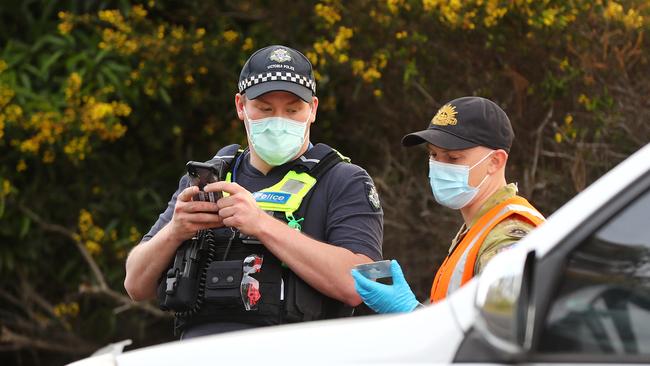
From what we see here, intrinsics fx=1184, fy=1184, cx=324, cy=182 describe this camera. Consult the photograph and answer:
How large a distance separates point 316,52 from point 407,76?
751mm

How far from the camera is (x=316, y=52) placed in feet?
24.0

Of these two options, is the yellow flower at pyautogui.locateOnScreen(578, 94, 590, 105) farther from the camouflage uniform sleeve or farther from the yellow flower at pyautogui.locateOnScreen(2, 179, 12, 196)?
the yellow flower at pyautogui.locateOnScreen(2, 179, 12, 196)

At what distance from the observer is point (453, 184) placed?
160 inches

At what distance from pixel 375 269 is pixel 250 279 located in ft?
1.39

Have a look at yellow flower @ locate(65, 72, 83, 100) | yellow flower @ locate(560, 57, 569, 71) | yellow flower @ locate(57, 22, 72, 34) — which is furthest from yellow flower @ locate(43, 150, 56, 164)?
yellow flower @ locate(560, 57, 569, 71)

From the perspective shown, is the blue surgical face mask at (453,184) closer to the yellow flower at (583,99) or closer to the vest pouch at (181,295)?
the vest pouch at (181,295)

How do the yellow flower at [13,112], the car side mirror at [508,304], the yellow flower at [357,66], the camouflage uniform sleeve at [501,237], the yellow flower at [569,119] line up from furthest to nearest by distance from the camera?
1. the yellow flower at [13,112]
2. the yellow flower at [357,66]
3. the yellow flower at [569,119]
4. the camouflage uniform sleeve at [501,237]
5. the car side mirror at [508,304]

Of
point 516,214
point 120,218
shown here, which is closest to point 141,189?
point 120,218

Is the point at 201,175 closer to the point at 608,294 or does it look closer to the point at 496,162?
the point at 496,162

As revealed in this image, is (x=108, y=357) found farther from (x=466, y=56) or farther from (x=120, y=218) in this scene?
(x=120, y=218)

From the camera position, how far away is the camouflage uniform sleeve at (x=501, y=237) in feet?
11.8

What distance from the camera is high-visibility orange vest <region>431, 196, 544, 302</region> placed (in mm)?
3707

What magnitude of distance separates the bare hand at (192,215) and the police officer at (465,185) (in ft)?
1.68

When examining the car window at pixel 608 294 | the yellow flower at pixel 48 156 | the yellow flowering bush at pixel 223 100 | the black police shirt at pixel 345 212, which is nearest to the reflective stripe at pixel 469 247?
the black police shirt at pixel 345 212
